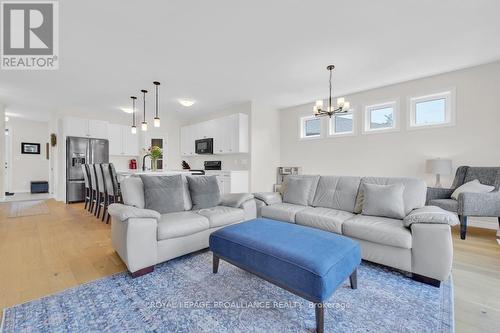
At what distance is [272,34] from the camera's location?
271 centimetres

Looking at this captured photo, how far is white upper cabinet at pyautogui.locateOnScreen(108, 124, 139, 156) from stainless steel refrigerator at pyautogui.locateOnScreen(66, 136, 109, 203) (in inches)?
14.4

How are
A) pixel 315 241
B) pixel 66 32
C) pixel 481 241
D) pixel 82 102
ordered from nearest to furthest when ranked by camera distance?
pixel 315 241 → pixel 66 32 → pixel 481 241 → pixel 82 102

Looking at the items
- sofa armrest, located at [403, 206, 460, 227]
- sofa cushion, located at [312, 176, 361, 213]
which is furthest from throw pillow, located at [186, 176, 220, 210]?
sofa armrest, located at [403, 206, 460, 227]

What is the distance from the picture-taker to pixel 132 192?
2.59 metres

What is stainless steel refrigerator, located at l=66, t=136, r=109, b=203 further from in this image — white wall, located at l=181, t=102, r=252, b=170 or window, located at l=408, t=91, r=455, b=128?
window, located at l=408, t=91, r=455, b=128

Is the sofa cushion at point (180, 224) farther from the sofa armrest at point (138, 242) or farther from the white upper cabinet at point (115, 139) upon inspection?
the white upper cabinet at point (115, 139)

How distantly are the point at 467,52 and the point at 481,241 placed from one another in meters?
2.73

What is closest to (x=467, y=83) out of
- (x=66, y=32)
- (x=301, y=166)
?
(x=301, y=166)

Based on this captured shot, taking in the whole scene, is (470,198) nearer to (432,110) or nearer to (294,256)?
(432,110)

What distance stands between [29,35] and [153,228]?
9.77 ft

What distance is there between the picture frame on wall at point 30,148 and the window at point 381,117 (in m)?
10.8

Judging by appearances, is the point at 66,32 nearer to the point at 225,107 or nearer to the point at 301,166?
the point at 225,107

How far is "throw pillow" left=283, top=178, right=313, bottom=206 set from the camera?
3289 mm

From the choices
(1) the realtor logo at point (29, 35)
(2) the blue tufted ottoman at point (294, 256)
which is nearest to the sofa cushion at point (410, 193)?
(2) the blue tufted ottoman at point (294, 256)
